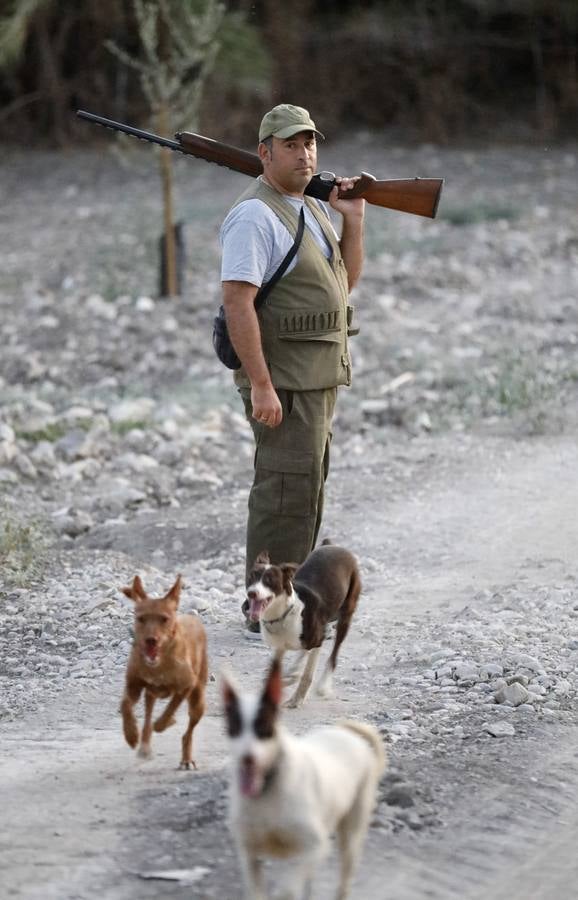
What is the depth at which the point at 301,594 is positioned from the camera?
19.0ft

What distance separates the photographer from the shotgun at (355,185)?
6332 mm

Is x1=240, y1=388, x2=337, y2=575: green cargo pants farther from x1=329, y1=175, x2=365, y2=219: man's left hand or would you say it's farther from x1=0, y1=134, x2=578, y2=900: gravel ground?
x1=329, y1=175, x2=365, y2=219: man's left hand

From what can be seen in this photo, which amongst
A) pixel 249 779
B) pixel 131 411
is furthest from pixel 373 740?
pixel 131 411

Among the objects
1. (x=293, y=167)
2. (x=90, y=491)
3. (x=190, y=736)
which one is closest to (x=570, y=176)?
(x=90, y=491)

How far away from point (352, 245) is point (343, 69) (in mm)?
16764

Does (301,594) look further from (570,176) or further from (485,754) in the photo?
(570,176)

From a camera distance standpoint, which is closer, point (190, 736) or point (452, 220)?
point (190, 736)

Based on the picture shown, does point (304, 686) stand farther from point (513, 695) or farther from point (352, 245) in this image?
point (352, 245)

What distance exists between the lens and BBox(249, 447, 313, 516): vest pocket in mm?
6254

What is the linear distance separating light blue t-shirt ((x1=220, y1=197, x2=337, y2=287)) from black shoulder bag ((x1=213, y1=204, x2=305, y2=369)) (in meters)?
0.02

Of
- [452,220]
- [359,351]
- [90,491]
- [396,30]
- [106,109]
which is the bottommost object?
[90,491]

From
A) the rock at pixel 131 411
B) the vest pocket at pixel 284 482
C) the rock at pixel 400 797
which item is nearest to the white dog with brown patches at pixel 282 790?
the rock at pixel 400 797

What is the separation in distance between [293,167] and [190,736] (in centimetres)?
225

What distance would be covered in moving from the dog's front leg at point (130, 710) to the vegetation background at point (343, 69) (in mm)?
15957
